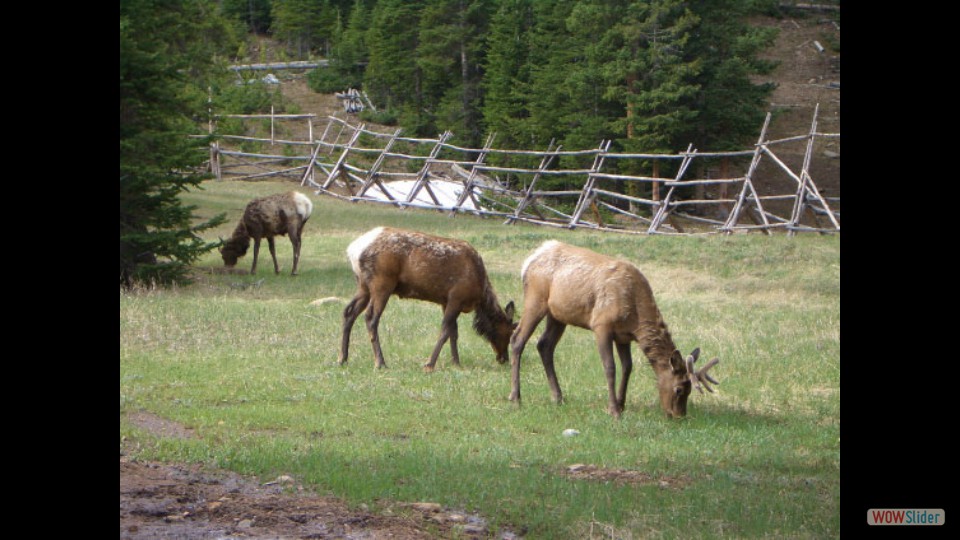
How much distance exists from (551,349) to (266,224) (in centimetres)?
1115

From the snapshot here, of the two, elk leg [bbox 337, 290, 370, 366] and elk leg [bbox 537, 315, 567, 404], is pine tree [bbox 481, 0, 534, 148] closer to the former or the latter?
elk leg [bbox 337, 290, 370, 366]

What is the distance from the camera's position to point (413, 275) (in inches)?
444

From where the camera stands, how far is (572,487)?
22.3 ft

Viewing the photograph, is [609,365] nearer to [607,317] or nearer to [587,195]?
[607,317]

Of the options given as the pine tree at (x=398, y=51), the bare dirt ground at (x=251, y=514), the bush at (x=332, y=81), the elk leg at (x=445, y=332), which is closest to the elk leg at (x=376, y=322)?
the elk leg at (x=445, y=332)

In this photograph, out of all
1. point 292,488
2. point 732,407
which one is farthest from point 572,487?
point 732,407

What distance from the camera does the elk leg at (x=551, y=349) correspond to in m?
9.83

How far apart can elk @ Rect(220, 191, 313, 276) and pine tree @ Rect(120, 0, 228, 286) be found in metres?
2.24

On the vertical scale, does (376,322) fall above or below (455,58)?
below

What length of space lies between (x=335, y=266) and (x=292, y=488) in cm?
1403

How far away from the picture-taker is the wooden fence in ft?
91.7

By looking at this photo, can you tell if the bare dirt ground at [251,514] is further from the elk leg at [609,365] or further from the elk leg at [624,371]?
the elk leg at [624,371]
